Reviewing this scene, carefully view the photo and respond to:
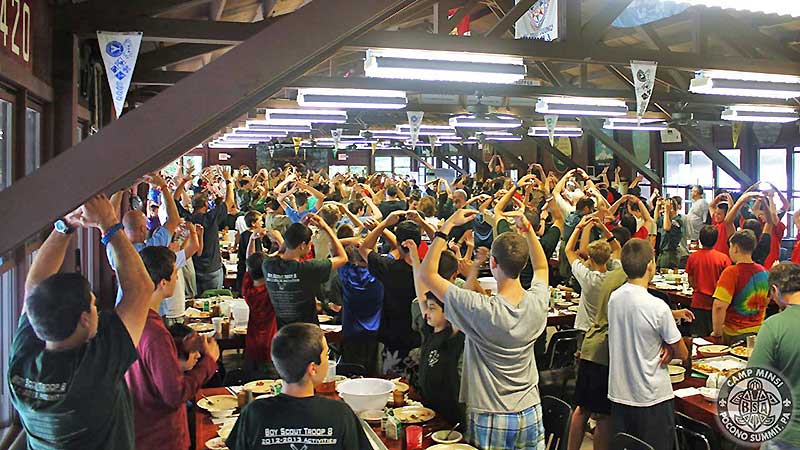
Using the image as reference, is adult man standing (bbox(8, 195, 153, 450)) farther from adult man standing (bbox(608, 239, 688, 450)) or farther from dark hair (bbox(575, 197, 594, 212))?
dark hair (bbox(575, 197, 594, 212))

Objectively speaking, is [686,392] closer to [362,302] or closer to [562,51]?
[362,302]

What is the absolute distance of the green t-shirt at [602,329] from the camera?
17.8 feet

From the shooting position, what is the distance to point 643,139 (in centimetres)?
2234

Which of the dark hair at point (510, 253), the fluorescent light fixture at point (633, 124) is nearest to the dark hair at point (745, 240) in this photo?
the dark hair at point (510, 253)

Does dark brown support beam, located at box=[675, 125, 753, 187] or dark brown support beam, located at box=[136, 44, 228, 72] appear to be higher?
dark brown support beam, located at box=[136, 44, 228, 72]

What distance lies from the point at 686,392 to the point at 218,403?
10.8 feet

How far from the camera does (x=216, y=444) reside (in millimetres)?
4047

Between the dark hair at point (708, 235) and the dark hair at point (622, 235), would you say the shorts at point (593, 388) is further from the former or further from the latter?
the dark hair at point (708, 235)

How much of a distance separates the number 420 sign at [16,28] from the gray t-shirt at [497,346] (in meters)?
3.14

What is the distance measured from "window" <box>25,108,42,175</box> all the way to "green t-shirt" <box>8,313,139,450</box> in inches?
122

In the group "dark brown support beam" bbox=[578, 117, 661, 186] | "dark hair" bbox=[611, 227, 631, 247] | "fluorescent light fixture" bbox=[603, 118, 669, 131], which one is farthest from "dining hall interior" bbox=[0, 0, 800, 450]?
"dark brown support beam" bbox=[578, 117, 661, 186]

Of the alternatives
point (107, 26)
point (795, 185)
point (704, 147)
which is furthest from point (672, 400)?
point (795, 185)

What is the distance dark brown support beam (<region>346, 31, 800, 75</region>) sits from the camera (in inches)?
268

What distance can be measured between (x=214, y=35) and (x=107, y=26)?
95 centimetres
